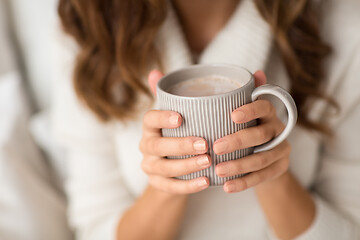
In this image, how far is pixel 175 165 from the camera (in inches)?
15.7

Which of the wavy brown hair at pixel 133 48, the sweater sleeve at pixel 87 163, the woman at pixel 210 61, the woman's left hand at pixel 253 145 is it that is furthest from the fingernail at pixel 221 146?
the sweater sleeve at pixel 87 163

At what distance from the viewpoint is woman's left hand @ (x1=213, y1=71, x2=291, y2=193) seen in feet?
1.19

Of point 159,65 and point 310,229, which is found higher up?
point 159,65

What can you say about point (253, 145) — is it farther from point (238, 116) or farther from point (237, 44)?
point (237, 44)

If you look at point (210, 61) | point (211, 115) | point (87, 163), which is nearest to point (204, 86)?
point (211, 115)

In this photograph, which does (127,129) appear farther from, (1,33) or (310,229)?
(1,33)

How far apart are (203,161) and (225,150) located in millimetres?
26

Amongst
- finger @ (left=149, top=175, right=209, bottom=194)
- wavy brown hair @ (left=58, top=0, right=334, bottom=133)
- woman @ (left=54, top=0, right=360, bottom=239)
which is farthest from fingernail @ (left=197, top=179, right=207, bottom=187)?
wavy brown hair @ (left=58, top=0, right=334, bottom=133)

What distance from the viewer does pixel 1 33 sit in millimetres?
1023

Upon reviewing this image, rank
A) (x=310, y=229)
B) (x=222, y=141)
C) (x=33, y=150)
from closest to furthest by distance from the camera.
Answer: (x=222, y=141)
(x=310, y=229)
(x=33, y=150)

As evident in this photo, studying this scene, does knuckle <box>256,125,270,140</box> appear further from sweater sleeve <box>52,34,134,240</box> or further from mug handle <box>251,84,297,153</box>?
sweater sleeve <box>52,34,134,240</box>

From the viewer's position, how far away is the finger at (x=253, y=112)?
0.35 m

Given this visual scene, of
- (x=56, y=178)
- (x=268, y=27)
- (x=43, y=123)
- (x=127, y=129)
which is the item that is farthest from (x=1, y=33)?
(x=268, y=27)

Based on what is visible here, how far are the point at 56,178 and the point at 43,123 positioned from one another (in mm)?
168
